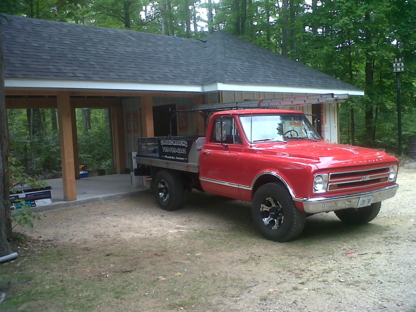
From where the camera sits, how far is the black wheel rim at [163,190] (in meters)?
8.75

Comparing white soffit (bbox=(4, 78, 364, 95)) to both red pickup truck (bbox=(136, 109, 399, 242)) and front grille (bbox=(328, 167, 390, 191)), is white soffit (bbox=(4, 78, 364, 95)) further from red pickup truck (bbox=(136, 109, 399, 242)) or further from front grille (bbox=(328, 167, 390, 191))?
front grille (bbox=(328, 167, 390, 191))

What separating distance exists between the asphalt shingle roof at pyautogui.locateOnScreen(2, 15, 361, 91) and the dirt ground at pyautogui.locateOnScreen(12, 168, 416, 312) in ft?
11.5

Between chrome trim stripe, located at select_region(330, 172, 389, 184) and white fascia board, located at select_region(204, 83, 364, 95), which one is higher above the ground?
white fascia board, located at select_region(204, 83, 364, 95)

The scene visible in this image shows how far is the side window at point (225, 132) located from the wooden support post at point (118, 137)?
800 centimetres

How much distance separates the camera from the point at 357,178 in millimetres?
5824

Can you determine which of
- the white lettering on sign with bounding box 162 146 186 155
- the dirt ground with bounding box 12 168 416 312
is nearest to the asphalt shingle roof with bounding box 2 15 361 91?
the white lettering on sign with bounding box 162 146 186 155

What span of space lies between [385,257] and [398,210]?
3.02m

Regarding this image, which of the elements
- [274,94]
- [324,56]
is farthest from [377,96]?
[274,94]

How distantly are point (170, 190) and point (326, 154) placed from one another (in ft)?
12.2

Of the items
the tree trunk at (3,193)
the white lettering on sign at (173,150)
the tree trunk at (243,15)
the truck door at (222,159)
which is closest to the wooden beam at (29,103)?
the white lettering on sign at (173,150)

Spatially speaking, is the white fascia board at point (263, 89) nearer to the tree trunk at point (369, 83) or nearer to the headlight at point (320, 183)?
the tree trunk at point (369, 83)

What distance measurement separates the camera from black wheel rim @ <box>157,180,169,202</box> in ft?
28.7

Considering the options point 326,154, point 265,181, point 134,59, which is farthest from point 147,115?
point 326,154

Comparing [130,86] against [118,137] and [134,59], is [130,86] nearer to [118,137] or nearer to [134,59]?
[134,59]
